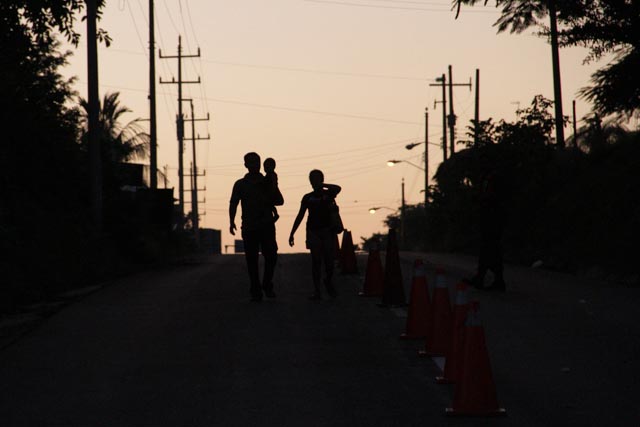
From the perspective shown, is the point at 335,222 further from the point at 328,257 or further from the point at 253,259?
the point at 253,259

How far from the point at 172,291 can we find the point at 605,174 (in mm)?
15338

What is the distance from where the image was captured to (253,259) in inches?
650

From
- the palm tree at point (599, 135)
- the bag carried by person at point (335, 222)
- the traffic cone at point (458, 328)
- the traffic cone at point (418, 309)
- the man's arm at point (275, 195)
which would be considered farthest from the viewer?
the palm tree at point (599, 135)

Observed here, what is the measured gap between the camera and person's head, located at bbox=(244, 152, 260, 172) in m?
16.4

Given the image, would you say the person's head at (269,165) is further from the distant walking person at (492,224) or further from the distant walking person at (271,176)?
the distant walking person at (492,224)

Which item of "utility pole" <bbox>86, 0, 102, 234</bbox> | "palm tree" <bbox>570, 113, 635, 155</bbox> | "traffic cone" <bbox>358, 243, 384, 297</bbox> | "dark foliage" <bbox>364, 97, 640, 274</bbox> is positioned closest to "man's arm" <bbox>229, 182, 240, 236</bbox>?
"traffic cone" <bbox>358, 243, 384, 297</bbox>

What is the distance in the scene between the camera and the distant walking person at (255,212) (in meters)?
16.3

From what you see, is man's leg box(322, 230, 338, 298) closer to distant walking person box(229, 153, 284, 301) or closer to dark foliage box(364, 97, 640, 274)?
distant walking person box(229, 153, 284, 301)

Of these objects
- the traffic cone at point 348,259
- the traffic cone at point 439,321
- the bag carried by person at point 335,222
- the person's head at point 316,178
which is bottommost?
the traffic cone at point 439,321

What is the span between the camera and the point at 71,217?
1046 inches

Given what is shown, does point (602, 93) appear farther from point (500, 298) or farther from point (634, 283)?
point (500, 298)

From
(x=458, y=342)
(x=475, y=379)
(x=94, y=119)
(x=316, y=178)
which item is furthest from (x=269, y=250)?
(x=94, y=119)

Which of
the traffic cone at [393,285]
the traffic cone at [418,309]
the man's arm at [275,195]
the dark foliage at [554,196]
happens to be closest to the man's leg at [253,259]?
the man's arm at [275,195]

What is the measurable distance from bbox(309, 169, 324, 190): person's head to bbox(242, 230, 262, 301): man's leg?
1039 mm
